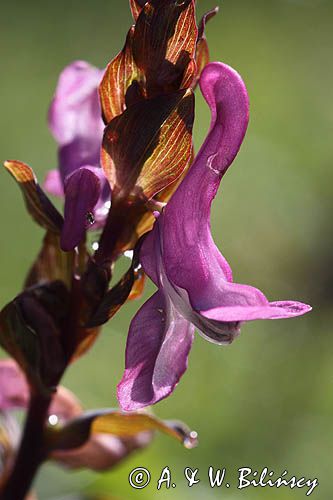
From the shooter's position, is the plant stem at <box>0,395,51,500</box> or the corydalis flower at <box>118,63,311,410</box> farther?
the plant stem at <box>0,395,51,500</box>

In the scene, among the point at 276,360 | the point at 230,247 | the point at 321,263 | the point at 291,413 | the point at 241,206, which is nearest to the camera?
the point at 291,413

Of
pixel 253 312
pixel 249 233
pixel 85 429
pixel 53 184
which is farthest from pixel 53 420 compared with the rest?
pixel 249 233

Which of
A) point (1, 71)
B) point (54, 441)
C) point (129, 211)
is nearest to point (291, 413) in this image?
point (54, 441)

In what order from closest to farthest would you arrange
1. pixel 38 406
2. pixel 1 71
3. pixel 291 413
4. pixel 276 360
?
pixel 38 406
pixel 291 413
pixel 276 360
pixel 1 71

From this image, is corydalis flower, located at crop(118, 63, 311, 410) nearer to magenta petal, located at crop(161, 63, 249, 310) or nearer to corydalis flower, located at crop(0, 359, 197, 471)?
magenta petal, located at crop(161, 63, 249, 310)

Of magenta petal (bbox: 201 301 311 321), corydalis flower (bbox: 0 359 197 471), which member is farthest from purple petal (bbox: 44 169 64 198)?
magenta petal (bbox: 201 301 311 321)

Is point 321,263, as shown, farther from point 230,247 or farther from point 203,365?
point 203,365

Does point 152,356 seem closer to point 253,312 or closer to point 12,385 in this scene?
point 253,312
